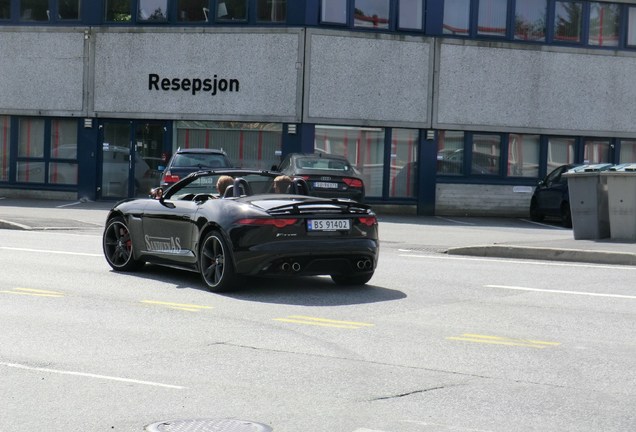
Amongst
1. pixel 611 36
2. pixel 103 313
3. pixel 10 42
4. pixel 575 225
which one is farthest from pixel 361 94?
pixel 103 313

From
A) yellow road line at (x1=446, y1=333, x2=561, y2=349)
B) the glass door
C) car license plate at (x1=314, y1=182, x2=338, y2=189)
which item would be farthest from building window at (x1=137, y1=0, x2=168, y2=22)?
yellow road line at (x1=446, y1=333, x2=561, y2=349)

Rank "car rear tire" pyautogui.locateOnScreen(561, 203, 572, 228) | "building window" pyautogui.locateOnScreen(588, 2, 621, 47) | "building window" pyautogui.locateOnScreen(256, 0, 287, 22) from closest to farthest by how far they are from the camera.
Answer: "car rear tire" pyautogui.locateOnScreen(561, 203, 572, 228)
"building window" pyautogui.locateOnScreen(256, 0, 287, 22)
"building window" pyautogui.locateOnScreen(588, 2, 621, 47)

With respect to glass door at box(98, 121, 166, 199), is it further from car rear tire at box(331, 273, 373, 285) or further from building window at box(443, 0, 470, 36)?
car rear tire at box(331, 273, 373, 285)

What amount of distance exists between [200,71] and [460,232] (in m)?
10.8

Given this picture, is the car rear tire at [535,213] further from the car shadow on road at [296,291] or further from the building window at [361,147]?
the car shadow on road at [296,291]

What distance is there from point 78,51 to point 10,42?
7.18ft

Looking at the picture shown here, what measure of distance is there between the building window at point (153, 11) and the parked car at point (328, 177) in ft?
29.2

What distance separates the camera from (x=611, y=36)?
Answer: 3325cm

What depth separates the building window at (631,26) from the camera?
1313 inches

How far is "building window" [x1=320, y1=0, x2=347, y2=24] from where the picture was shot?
3106cm

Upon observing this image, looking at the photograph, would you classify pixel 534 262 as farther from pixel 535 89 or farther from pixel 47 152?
pixel 47 152

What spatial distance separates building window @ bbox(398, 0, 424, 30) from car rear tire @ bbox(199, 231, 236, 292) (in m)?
20.3

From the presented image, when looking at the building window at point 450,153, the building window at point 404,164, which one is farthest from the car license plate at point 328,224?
the building window at point 450,153

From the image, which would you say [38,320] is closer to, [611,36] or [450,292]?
[450,292]
